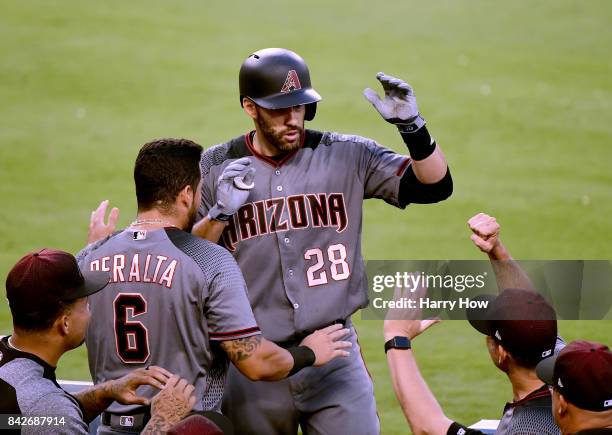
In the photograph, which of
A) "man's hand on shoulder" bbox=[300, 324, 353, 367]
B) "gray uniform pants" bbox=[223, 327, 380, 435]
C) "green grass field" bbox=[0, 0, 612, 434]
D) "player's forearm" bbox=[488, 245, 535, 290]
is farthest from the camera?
"green grass field" bbox=[0, 0, 612, 434]

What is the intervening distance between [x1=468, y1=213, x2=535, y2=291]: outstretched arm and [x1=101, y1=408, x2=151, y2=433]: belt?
1.57m

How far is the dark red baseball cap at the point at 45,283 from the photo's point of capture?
436 cm

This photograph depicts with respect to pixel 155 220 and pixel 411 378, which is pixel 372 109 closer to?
pixel 155 220


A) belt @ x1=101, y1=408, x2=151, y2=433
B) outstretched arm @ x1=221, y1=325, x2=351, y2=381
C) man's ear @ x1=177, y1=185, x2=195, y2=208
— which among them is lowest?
belt @ x1=101, y1=408, x2=151, y2=433

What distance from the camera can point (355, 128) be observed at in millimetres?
13539

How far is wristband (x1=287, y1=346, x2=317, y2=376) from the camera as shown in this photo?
4938mm

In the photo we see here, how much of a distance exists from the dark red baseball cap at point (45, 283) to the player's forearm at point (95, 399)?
44cm

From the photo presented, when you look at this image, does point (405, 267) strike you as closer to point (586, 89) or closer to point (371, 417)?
point (371, 417)

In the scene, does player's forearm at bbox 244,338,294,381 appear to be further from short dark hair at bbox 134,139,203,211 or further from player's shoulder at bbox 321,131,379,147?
player's shoulder at bbox 321,131,379,147

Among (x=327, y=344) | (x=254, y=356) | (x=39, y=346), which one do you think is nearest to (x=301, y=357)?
(x=327, y=344)

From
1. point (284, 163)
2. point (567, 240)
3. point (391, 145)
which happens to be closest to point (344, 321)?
point (284, 163)

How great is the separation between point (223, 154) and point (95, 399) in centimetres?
158

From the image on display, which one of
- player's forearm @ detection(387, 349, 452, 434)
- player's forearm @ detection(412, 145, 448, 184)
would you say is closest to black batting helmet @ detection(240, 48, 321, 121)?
player's forearm @ detection(412, 145, 448, 184)

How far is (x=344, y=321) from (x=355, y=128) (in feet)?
26.4
